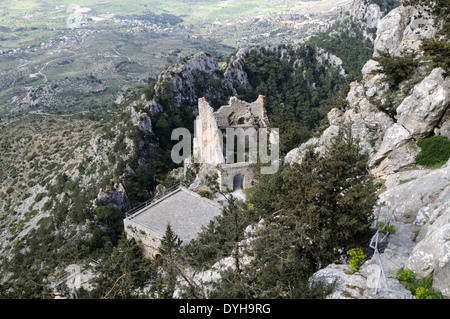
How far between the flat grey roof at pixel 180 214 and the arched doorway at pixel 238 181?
3308mm

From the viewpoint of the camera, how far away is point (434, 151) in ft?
45.6

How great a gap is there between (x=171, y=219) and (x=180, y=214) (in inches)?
28.9

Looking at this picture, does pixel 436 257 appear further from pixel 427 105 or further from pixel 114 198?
pixel 114 198

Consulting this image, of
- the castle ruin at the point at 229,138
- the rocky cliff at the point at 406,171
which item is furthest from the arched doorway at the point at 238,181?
the rocky cliff at the point at 406,171

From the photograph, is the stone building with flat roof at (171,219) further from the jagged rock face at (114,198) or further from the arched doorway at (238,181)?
the jagged rock face at (114,198)

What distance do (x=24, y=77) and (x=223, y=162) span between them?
453 ft

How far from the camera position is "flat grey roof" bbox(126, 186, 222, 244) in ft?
61.0

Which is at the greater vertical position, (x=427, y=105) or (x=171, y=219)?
(x=427, y=105)

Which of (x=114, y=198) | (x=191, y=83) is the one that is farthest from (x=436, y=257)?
(x=191, y=83)

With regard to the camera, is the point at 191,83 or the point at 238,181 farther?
the point at 191,83

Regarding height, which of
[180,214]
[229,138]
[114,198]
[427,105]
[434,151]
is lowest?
[114,198]

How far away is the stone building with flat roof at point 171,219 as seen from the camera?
18.4 m

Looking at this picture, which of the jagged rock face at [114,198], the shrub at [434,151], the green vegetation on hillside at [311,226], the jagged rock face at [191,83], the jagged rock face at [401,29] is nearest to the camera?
the green vegetation on hillside at [311,226]

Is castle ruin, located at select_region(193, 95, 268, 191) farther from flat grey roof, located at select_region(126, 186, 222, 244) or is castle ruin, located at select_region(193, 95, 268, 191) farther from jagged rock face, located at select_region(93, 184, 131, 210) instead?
jagged rock face, located at select_region(93, 184, 131, 210)
